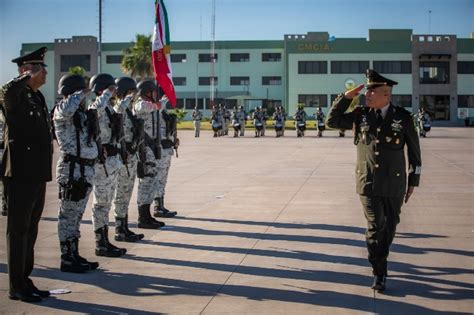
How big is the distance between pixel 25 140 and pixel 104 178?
68.1 inches

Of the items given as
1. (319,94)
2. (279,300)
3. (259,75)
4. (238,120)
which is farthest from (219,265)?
(259,75)

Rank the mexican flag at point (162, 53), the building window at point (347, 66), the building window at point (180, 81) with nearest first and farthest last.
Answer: the mexican flag at point (162, 53) → the building window at point (347, 66) → the building window at point (180, 81)

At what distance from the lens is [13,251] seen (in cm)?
584

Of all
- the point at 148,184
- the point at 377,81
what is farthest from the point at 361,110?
A: the point at 148,184

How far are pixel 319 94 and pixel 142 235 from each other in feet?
200

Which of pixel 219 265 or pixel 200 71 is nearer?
pixel 219 265

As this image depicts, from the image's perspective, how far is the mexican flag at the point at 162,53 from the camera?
35.0 ft

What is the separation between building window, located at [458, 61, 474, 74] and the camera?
224ft

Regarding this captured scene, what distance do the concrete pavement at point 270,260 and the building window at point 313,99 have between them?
55150mm

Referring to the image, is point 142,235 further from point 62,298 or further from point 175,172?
point 175,172

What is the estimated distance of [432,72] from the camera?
224 ft

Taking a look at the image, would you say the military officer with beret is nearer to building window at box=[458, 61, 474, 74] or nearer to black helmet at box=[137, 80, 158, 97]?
black helmet at box=[137, 80, 158, 97]

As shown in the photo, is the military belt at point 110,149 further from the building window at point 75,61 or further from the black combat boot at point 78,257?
the building window at point 75,61

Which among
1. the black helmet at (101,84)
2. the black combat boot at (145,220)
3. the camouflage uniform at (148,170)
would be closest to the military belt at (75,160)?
the black helmet at (101,84)
